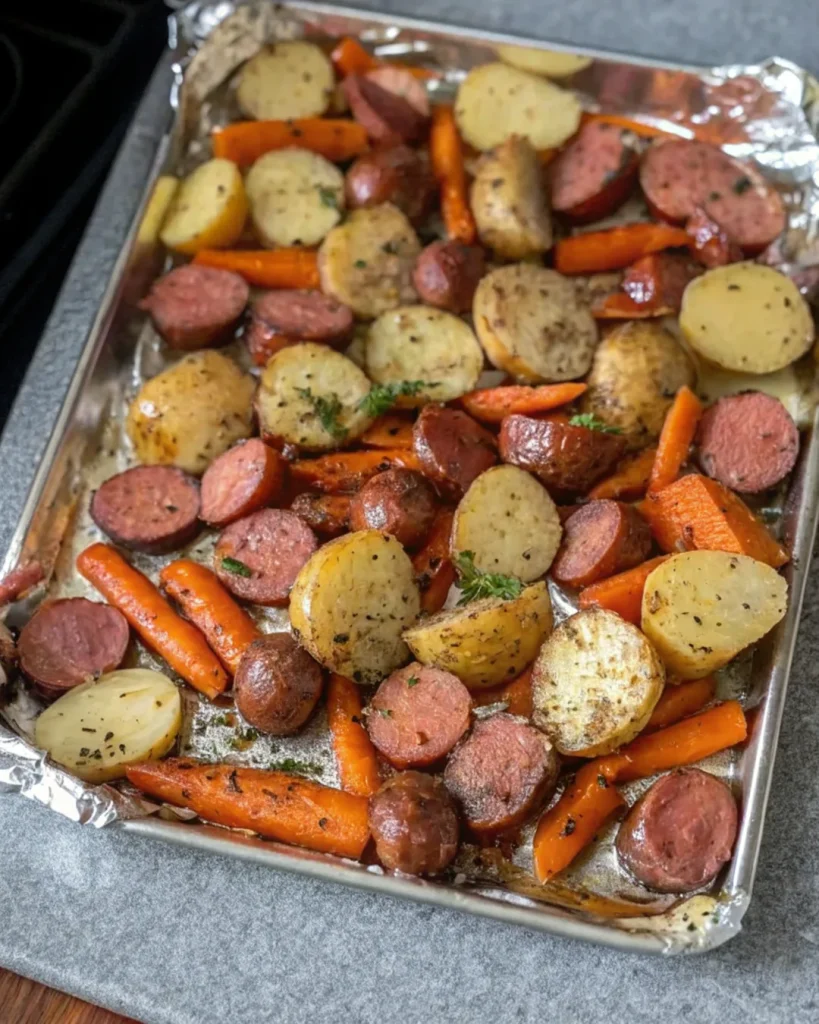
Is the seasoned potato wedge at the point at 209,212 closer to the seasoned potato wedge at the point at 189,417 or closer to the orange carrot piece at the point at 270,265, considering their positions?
the orange carrot piece at the point at 270,265

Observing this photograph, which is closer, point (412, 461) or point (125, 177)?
point (412, 461)

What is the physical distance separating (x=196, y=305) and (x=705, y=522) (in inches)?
48.2

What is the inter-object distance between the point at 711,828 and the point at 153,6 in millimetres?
2378

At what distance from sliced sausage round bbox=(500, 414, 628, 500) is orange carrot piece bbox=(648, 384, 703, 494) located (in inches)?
3.4

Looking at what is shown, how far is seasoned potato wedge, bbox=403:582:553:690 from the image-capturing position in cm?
202

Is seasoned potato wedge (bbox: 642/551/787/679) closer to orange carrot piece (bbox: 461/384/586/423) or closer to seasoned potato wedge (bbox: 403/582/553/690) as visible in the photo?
seasoned potato wedge (bbox: 403/582/553/690)

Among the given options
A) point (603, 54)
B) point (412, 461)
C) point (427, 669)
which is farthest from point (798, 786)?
point (603, 54)

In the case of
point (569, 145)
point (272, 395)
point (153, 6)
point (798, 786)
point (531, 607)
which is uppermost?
point (153, 6)

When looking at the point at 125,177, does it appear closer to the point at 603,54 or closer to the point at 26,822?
the point at 603,54

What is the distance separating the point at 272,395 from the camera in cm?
239

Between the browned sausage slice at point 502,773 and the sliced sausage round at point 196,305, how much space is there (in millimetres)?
1133

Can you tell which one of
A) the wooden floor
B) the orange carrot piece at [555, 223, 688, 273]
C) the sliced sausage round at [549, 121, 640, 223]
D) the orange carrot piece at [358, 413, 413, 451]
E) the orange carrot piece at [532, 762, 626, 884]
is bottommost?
the wooden floor

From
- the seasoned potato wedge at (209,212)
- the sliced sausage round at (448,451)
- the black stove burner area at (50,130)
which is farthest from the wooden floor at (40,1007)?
the seasoned potato wedge at (209,212)

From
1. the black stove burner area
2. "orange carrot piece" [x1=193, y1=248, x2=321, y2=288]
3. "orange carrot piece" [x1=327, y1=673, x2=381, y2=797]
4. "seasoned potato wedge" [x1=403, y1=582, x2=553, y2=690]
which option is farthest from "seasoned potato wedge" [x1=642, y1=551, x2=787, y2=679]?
the black stove burner area
